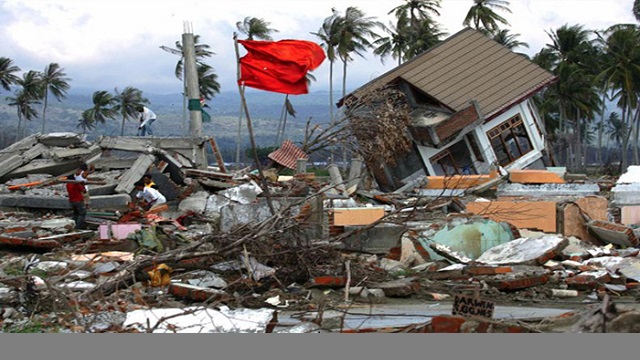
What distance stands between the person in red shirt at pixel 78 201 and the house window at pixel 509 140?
15.0m

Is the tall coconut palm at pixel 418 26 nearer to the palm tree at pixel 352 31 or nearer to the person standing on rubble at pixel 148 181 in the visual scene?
the palm tree at pixel 352 31

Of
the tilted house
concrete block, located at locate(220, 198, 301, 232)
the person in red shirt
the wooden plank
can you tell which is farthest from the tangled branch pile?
concrete block, located at locate(220, 198, 301, 232)

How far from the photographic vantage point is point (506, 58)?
26641mm

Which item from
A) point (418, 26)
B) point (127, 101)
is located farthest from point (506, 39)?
point (127, 101)

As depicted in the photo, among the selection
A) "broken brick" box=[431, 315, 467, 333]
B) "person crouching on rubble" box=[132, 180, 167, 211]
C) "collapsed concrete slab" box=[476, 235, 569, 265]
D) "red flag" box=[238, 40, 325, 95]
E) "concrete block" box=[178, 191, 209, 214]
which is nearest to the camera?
"broken brick" box=[431, 315, 467, 333]

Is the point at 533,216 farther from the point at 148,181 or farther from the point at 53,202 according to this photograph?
the point at 53,202

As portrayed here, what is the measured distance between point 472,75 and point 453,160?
270 cm

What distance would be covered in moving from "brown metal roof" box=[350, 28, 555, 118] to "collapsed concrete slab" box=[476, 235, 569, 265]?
48.1 ft

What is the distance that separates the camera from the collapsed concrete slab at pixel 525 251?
9.93 m

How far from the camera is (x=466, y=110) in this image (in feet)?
81.0

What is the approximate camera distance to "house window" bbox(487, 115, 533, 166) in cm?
2581

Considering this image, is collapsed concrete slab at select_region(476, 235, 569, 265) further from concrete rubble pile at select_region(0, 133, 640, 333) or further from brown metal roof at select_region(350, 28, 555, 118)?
brown metal roof at select_region(350, 28, 555, 118)

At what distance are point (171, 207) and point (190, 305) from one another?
27.3 feet

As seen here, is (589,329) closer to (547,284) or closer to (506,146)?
(547,284)
